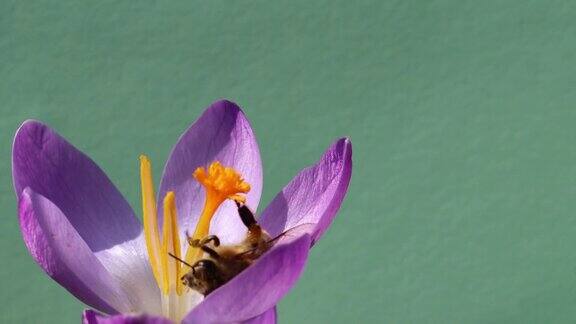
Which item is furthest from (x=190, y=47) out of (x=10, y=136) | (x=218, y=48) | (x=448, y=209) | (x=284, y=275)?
(x=284, y=275)

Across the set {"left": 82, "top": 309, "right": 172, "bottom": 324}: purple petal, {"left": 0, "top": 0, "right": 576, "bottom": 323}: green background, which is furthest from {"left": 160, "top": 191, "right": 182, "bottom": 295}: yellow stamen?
{"left": 0, "top": 0, "right": 576, "bottom": 323}: green background

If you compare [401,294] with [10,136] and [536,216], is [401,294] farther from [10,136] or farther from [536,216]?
[10,136]

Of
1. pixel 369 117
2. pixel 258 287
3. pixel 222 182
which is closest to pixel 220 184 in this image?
pixel 222 182

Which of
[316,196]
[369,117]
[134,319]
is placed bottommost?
[134,319]

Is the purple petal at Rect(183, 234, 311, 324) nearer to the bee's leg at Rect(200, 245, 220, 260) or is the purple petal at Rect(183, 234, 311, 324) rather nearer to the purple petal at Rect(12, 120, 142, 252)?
the bee's leg at Rect(200, 245, 220, 260)

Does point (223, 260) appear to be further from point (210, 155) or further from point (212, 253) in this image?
point (210, 155)

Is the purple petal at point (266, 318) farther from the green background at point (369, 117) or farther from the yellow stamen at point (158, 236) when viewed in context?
the green background at point (369, 117)
